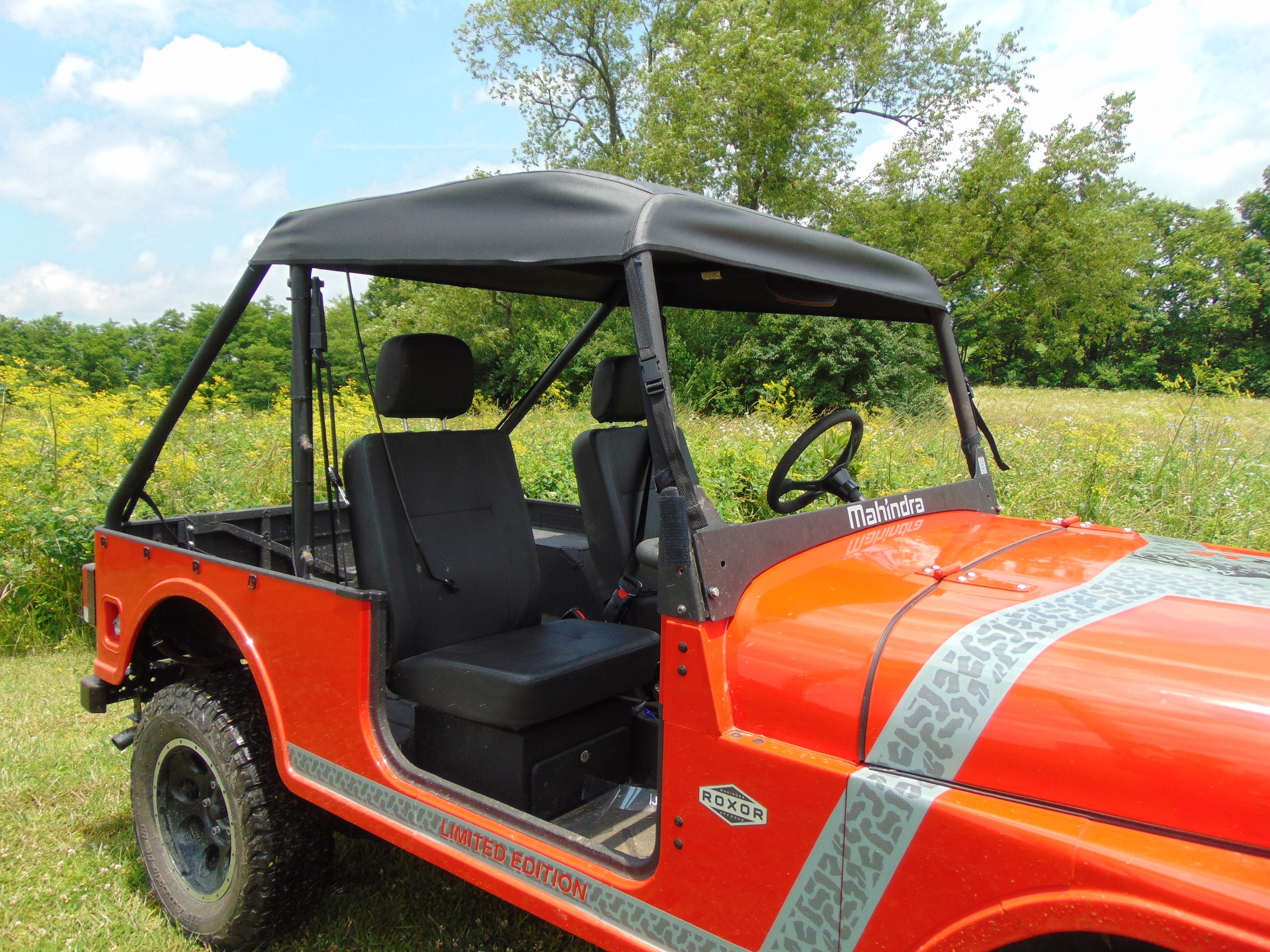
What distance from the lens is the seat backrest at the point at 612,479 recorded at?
11.2ft

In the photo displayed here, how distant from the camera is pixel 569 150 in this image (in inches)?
964

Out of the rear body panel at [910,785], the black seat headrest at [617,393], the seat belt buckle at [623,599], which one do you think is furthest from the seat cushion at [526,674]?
the black seat headrest at [617,393]

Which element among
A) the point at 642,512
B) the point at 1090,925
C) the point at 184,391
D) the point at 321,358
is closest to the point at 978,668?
the point at 1090,925

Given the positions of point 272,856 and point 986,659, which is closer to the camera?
point 986,659

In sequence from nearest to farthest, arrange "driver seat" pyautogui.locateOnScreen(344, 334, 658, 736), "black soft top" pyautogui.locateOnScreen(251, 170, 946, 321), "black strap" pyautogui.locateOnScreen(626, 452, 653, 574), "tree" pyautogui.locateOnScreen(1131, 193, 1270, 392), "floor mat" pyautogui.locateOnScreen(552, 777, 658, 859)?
"black soft top" pyautogui.locateOnScreen(251, 170, 946, 321) < "floor mat" pyautogui.locateOnScreen(552, 777, 658, 859) < "driver seat" pyautogui.locateOnScreen(344, 334, 658, 736) < "black strap" pyautogui.locateOnScreen(626, 452, 653, 574) < "tree" pyautogui.locateOnScreen(1131, 193, 1270, 392)

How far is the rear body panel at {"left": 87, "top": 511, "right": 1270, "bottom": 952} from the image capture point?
1.15 m

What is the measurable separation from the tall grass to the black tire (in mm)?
2487

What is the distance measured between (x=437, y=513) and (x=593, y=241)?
58.3 inches

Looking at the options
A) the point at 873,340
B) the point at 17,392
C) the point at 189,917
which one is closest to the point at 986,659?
the point at 189,917

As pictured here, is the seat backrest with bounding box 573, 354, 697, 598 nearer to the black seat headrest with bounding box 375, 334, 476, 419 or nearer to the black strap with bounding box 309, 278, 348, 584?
the black seat headrest with bounding box 375, 334, 476, 419

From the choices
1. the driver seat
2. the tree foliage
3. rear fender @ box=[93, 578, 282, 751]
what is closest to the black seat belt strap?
the driver seat

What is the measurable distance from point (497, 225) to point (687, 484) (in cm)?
77

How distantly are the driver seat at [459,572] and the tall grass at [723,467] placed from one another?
56.8 inches

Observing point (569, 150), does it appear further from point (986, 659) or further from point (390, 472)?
point (986, 659)
